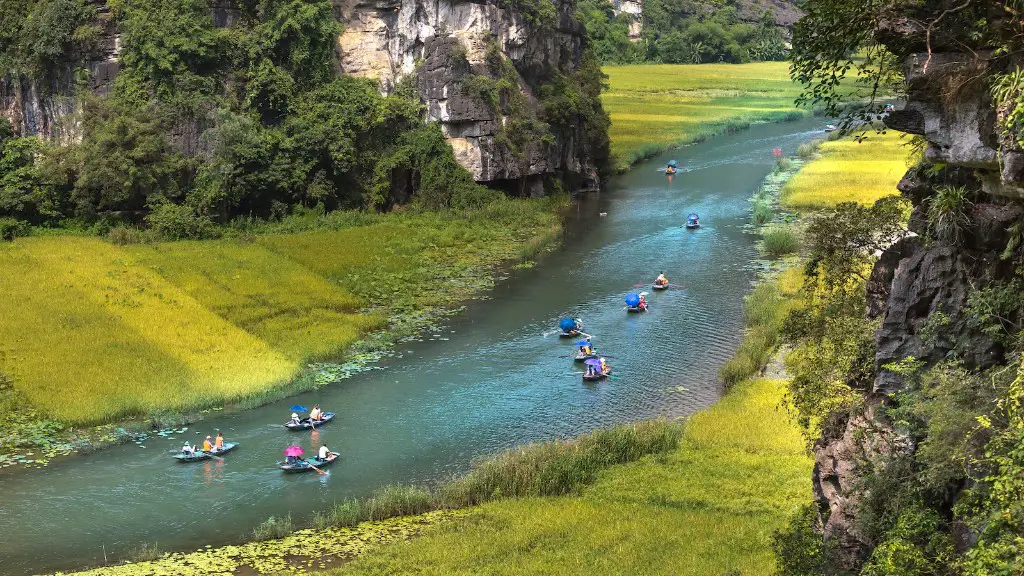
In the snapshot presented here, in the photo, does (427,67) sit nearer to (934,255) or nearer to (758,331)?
(758,331)

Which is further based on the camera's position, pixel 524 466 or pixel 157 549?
pixel 524 466

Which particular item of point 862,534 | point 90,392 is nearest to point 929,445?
point 862,534

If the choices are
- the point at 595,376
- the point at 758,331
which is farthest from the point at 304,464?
the point at 758,331

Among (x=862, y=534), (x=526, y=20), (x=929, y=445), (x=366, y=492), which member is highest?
(x=526, y=20)

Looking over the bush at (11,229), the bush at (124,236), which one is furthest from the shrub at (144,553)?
the bush at (11,229)

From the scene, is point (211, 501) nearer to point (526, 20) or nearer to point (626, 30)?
point (526, 20)

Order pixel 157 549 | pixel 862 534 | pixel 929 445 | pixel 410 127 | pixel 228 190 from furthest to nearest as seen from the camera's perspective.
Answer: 1. pixel 410 127
2. pixel 228 190
3. pixel 157 549
4. pixel 862 534
5. pixel 929 445

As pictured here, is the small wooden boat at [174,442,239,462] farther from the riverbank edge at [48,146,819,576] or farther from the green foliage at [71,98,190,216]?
the green foliage at [71,98,190,216]
